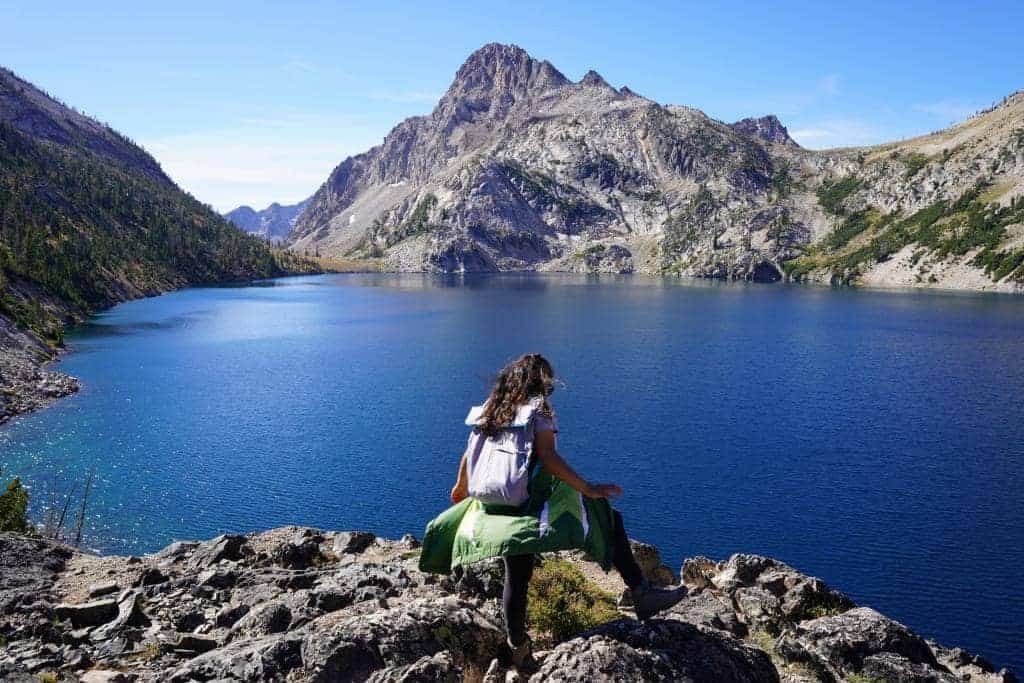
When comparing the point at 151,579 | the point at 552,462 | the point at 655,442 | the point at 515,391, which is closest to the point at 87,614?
the point at 151,579

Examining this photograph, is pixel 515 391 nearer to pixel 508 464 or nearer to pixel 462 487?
pixel 508 464

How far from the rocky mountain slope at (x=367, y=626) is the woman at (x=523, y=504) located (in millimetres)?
1159

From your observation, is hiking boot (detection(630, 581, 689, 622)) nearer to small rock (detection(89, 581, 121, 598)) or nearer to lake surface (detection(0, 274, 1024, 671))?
lake surface (detection(0, 274, 1024, 671))

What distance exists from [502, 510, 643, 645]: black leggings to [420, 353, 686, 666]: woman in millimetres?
15

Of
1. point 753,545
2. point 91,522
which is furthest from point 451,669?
point 91,522

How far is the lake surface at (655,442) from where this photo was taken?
37719 millimetres

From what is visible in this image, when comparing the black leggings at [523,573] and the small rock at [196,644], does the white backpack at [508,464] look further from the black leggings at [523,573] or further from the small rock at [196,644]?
the small rock at [196,644]

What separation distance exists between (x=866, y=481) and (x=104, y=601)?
44.8 meters

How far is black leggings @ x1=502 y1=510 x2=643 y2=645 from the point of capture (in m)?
10.4

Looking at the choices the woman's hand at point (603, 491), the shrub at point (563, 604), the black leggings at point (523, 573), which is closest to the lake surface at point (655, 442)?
the woman's hand at point (603, 491)

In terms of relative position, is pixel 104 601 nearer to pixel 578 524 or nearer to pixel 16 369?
pixel 578 524

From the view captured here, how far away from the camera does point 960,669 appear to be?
2009cm

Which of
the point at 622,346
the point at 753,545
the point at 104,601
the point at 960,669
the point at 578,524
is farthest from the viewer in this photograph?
the point at 622,346

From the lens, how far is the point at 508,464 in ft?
32.1
